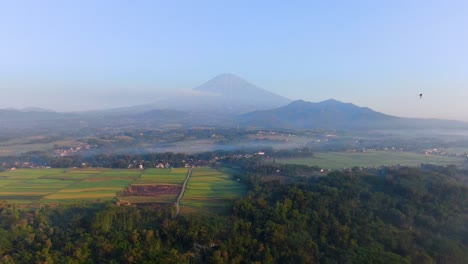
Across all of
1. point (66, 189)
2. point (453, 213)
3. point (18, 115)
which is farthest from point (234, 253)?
point (18, 115)

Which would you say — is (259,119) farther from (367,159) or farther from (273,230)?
(273,230)

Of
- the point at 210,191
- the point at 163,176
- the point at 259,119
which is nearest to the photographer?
the point at 210,191

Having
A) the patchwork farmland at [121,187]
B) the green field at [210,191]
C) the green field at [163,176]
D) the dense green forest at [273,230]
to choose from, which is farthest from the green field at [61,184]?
the green field at [210,191]

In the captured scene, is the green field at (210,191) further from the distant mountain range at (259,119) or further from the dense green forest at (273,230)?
the distant mountain range at (259,119)

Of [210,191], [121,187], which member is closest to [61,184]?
[121,187]

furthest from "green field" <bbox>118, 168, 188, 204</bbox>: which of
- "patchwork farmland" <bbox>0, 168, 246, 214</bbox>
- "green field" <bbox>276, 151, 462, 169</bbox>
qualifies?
"green field" <bbox>276, 151, 462, 169</bbox>

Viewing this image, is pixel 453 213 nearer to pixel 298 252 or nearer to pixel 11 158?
pixel 298 252

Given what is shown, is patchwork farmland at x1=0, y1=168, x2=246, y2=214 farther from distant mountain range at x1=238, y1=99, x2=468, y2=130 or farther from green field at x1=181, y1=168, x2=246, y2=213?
distant mountain range at x1=238, y1=99, x2=468, y2=130
